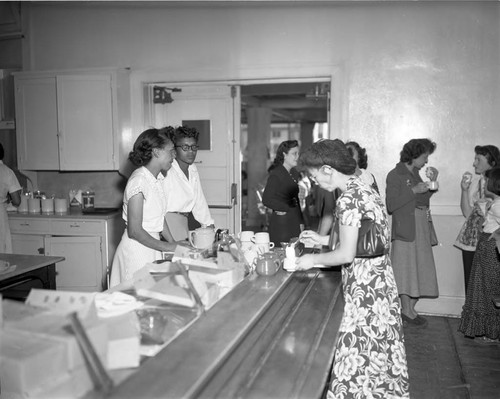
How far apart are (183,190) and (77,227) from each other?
1.95 metres

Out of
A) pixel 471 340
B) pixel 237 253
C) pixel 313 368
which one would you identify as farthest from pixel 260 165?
pixel 313 368

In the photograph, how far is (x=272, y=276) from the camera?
2529mm

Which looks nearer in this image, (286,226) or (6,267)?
(6,267)

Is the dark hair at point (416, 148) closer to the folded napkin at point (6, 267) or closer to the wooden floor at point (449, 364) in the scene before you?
the wooden floor at point (449, 364)

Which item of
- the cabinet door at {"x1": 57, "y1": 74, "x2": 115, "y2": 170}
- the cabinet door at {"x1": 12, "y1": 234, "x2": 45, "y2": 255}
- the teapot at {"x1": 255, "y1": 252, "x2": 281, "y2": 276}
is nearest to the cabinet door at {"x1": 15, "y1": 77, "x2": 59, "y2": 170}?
the cabinet door at {"x1": 57, "y1": 74, "x2": 115, "y2": 170}

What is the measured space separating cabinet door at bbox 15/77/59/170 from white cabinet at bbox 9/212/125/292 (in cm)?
66

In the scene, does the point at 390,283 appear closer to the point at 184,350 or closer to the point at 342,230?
the point at 342,230

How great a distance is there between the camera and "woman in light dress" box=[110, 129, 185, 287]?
2994 mm

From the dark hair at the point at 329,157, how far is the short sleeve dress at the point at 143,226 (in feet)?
3.73

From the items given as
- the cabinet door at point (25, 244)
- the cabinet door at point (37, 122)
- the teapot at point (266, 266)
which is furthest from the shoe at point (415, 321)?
the cabinet door at point (37, 122)

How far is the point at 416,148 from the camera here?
4.50 m

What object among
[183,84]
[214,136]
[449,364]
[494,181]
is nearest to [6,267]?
[214,136]

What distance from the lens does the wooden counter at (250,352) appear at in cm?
140

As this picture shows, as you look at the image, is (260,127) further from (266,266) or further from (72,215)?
(266,266)
